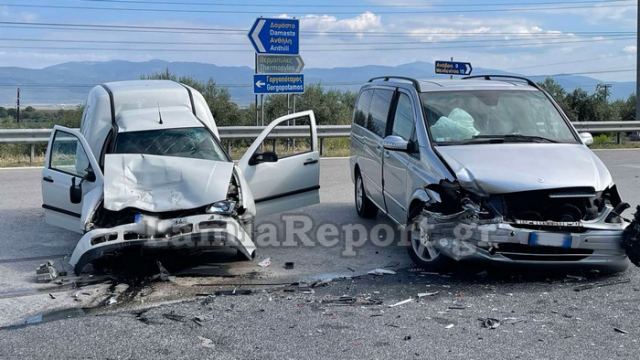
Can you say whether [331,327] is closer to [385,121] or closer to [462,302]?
[462,302]

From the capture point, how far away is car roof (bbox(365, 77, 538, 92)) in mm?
7523

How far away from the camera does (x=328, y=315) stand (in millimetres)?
5148

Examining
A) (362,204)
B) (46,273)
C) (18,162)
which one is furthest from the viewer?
(18,162)

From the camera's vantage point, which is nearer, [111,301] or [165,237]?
[111,301]

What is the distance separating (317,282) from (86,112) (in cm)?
445

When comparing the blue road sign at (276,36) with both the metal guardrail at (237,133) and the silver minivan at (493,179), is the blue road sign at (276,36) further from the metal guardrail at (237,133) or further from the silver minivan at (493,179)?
the silver minivan at (493,179)

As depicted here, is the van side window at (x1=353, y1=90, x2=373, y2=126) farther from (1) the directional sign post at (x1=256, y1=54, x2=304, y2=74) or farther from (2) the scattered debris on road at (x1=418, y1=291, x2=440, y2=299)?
(1) the directional sign post at (x1=256, y1=54, x2=304, y2=74)

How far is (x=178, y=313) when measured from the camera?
5.18 metres

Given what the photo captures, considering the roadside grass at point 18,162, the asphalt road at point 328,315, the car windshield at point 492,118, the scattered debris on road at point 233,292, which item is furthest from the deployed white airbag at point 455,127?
the roadside grass at point 18,162

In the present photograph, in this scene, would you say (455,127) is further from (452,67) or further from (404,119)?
(452,67)

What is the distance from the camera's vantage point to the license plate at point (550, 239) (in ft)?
18.6

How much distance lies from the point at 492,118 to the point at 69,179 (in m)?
4.65

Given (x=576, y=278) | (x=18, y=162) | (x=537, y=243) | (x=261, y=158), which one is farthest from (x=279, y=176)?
(x=18, y=162)

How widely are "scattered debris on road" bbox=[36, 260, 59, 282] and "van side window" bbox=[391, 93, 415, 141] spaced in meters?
3.86
